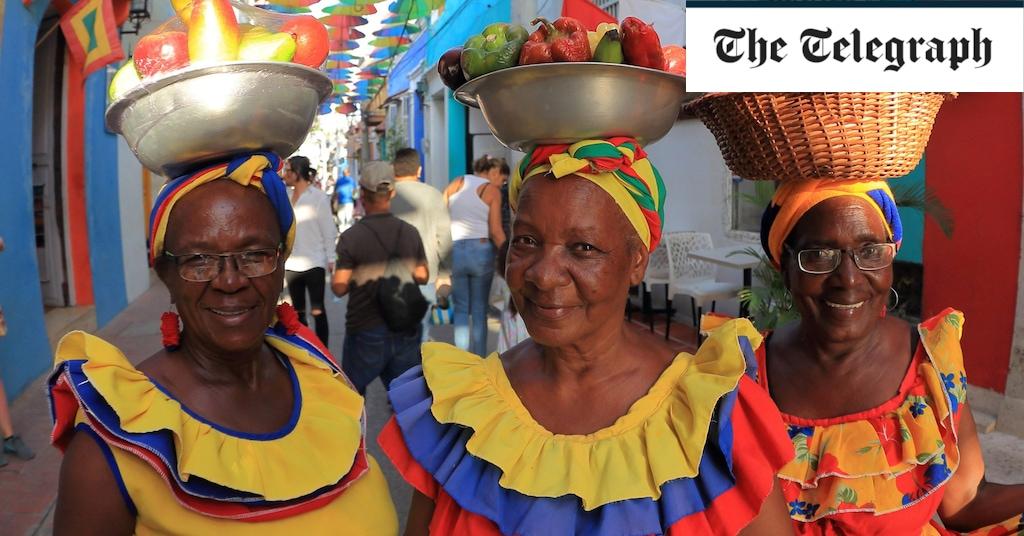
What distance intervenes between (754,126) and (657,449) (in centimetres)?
92

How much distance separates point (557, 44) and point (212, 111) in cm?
79

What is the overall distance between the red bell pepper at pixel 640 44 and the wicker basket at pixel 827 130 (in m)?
0.48

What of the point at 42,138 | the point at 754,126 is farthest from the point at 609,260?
the point at 42,138

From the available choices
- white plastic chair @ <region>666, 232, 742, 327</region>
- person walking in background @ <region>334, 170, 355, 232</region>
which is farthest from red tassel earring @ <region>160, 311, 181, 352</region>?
person walking in background @ <region>334, 170, 355, 232</region>

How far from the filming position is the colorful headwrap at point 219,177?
1.98 metres

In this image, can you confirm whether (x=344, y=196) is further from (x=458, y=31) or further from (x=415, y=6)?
(x=415, y=6)

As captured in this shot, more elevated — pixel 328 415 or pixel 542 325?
pixel 542 325

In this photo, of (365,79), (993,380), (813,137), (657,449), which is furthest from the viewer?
(365,79)

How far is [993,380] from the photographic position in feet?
16.8

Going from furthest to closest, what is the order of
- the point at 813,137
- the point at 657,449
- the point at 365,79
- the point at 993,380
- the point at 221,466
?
the point at 365,79 < the point at 993,380 < the point at 813,137 < the point at 221,466 < the point at 657,449

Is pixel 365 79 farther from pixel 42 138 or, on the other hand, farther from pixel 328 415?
pixel 328 415

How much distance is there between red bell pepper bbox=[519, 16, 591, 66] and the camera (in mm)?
1650

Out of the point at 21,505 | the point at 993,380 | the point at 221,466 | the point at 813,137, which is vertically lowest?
the point at 21,505

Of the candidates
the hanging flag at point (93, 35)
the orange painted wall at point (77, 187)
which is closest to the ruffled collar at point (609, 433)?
the hanging flag at point (93, 35)
